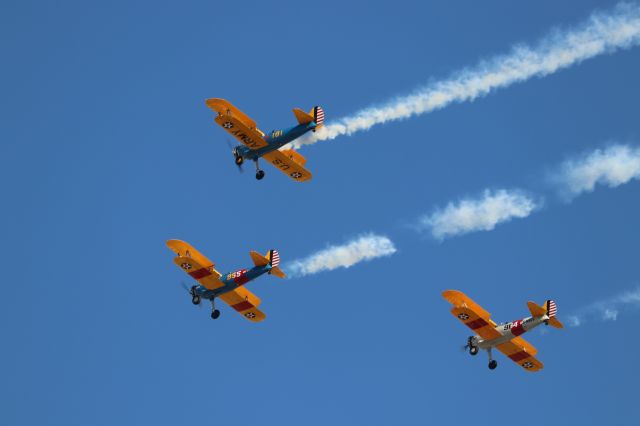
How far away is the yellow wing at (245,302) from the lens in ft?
347

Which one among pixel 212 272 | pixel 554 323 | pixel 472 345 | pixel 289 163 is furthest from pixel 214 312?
pixel 554 323

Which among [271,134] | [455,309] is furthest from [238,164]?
[455,309]

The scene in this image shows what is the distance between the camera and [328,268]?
4045 inches

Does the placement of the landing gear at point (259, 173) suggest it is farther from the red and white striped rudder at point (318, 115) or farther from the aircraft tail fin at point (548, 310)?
the aircraft tail fin at point (548, 310)

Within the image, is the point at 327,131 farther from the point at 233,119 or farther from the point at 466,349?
the point at 466,349

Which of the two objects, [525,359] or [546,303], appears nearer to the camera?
[546,303]

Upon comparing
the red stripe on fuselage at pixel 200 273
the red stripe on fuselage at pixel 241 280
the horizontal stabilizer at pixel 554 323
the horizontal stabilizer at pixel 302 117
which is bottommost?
the horizontal stabilizer at pixel 554 323

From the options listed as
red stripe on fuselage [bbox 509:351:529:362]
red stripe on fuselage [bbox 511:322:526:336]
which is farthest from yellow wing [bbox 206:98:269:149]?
red stripe on fuselage [bbox 509:351:529:362]

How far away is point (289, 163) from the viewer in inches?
4156

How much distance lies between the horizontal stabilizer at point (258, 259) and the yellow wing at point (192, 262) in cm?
321

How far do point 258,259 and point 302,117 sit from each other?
736 centimetres

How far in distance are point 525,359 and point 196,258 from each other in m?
17.7

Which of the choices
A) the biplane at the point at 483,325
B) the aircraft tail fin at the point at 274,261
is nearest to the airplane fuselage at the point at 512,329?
the biplane at the point at 483,325

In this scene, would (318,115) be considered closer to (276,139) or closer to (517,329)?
(276,139)
